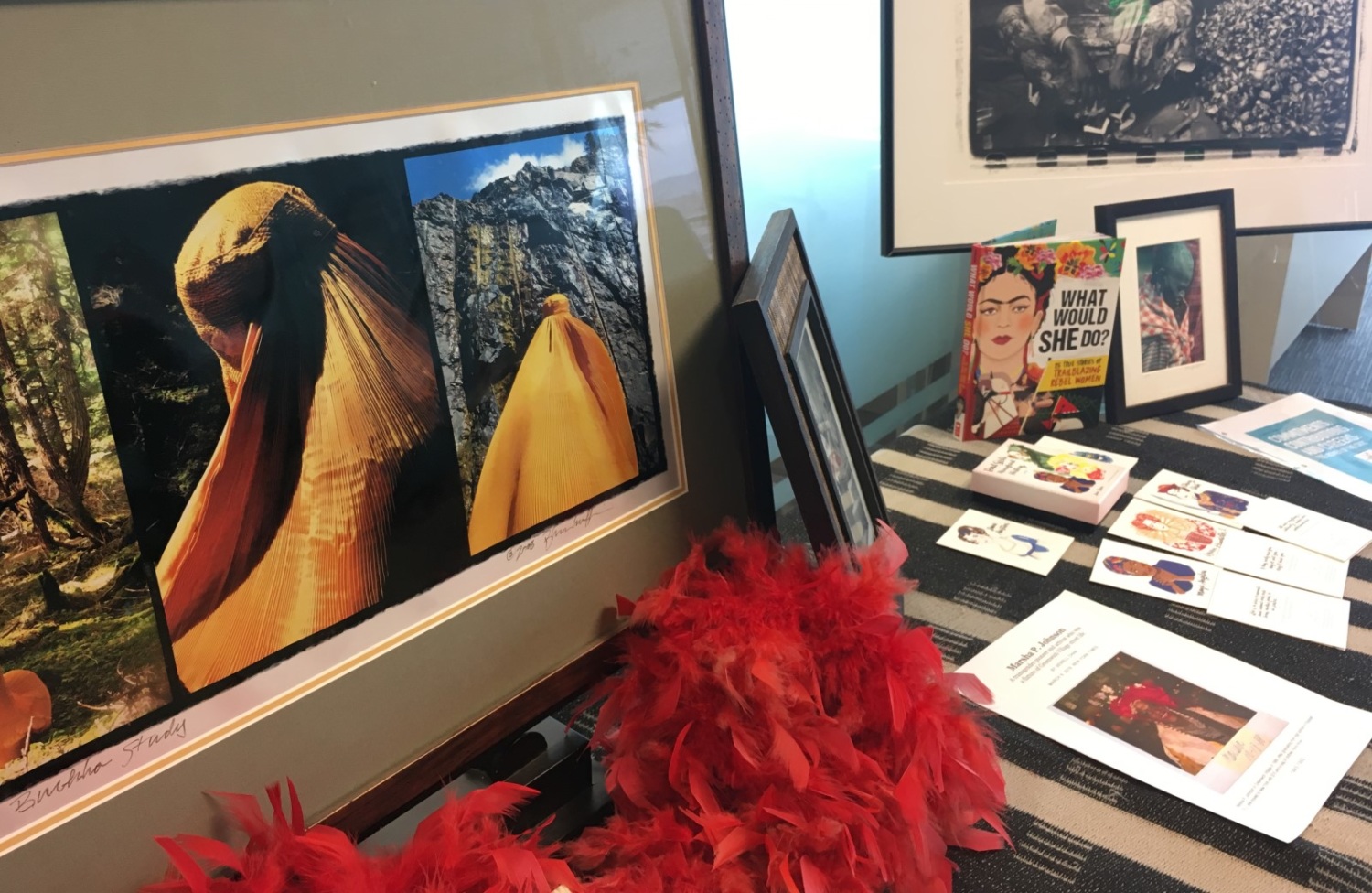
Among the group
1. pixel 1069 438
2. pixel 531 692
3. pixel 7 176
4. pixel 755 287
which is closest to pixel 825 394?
pixel 755 287

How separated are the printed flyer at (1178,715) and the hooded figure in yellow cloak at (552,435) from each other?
0.46 metres

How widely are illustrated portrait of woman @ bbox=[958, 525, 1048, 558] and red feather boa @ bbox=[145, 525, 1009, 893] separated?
376mm

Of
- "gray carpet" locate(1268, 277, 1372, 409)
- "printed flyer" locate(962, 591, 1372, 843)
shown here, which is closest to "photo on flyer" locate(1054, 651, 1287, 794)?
"printed flyer" locate(962, 591, 1372, 843)

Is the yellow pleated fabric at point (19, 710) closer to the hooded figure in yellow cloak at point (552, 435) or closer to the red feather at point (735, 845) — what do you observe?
the hooded figure in yellow cloak at point (552, 435)

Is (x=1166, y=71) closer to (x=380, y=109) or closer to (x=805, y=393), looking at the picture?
(x=805, y=393)

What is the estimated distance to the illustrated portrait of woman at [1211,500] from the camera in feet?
3.82

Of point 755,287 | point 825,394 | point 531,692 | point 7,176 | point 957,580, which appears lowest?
point 957,580

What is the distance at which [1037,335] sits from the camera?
51.9 inches

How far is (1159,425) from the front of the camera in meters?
1.38

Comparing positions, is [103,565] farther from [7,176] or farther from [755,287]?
[755,287]

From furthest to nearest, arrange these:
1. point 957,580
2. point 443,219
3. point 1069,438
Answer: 1. point 1069,438
2. point 957,580
3. point 443,219

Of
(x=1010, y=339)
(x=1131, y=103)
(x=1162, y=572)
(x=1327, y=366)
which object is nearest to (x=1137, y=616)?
(x=1162, y=572)

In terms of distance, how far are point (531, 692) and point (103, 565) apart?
0.34 m

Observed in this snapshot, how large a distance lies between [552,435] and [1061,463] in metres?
0.81
